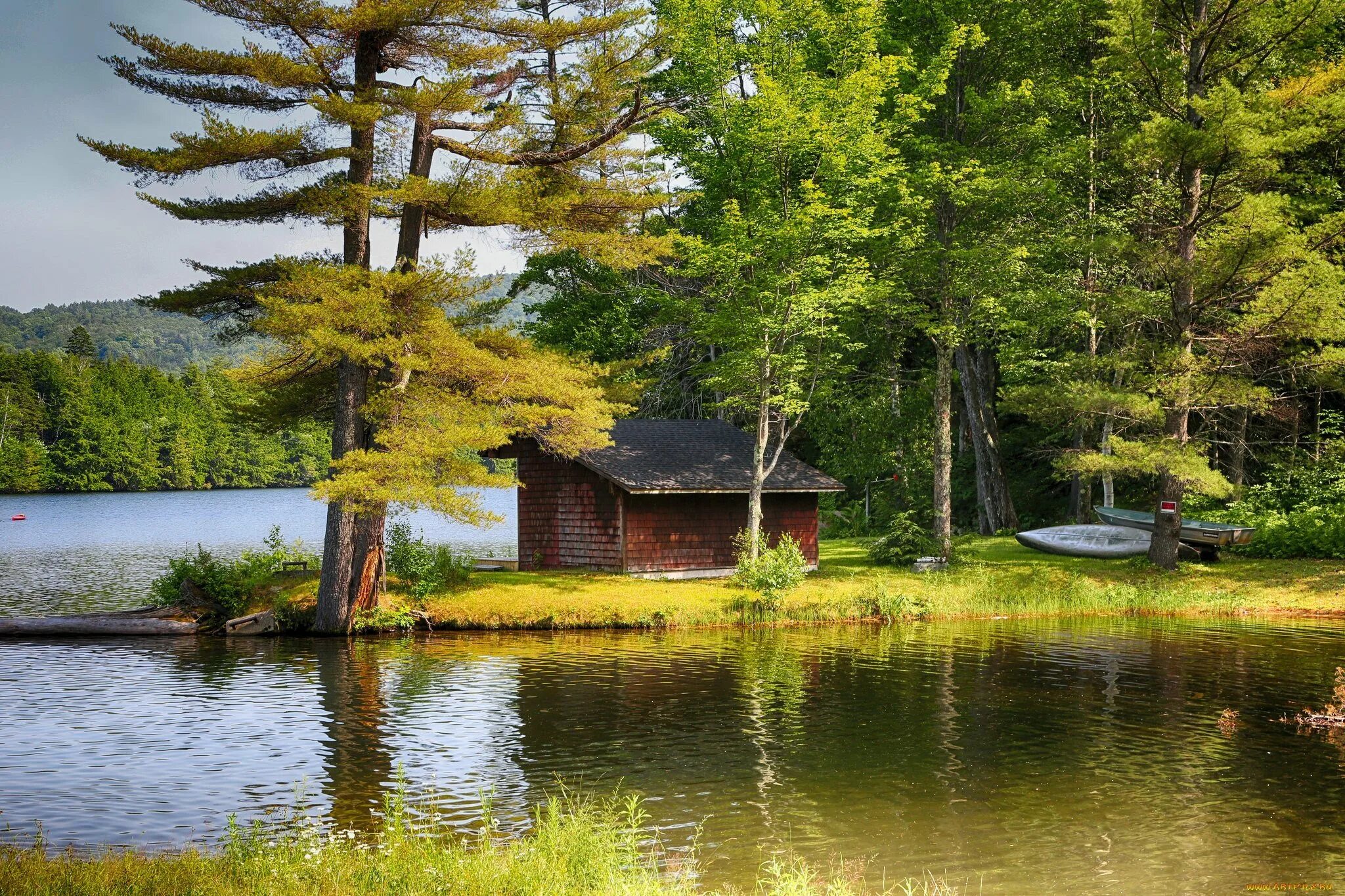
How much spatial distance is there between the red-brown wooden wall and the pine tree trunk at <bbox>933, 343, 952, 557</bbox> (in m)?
3.78

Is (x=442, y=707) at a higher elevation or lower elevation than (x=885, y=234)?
lower

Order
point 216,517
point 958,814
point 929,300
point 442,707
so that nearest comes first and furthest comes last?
point 958,814 → point 442,707 → point 929,300 → point 216,517

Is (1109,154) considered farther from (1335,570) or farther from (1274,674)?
(1274,674)

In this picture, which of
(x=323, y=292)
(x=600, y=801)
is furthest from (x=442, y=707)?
(x=323, y=292)

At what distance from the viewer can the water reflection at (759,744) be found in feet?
37.9

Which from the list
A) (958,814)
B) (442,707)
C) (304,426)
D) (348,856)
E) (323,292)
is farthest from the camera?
(304,426)

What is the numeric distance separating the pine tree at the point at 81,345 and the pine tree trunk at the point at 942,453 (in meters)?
111

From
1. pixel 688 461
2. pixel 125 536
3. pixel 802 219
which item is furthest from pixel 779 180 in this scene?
pixel 125 536

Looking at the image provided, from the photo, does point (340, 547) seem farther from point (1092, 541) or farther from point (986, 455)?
point (986, 455)

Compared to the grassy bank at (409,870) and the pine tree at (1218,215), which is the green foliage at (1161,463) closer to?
the pine tree at (1218,215)

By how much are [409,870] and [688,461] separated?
946 inches

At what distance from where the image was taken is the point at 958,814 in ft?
40.7

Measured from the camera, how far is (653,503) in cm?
3131

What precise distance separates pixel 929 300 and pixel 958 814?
26126 mm
